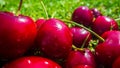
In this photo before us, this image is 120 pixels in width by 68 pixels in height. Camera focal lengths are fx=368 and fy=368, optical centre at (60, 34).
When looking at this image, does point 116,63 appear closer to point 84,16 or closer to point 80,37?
point 80,37

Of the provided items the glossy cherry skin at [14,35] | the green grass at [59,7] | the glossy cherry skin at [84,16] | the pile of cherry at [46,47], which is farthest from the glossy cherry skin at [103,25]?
the green grass at [59,7]

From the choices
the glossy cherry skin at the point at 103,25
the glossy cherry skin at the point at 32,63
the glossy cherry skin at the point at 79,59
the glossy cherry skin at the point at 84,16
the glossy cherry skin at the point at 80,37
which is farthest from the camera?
the glossy cherry skin at the point at 84,16

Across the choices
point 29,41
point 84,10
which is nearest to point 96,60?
point 29,41

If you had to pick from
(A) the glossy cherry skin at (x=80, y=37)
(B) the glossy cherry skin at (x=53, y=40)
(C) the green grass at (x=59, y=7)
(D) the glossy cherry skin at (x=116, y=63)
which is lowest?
(C) the green grass at (x=59, y=7)

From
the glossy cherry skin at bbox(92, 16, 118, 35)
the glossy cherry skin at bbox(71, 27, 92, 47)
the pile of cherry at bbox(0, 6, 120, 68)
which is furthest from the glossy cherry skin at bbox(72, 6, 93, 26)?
the pile of cherry at bbox(0, 6, 120, 68)

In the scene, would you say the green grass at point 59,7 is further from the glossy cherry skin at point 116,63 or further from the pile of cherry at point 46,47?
the glossy cherry skin at point 116,63

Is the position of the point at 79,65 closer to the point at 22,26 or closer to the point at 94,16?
the point at 22,26

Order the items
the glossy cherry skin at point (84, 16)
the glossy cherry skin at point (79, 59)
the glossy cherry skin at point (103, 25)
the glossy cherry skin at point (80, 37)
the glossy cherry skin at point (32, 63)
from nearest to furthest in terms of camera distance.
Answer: the glossy cherry skin at point (32, 63) < the glossy cherry skin at point (79, 59) < the glossy cherry skin at point (80, 37) < the glossy cherry skin at point (103, 25) < the glossy cherry skin at point (84, 16)
